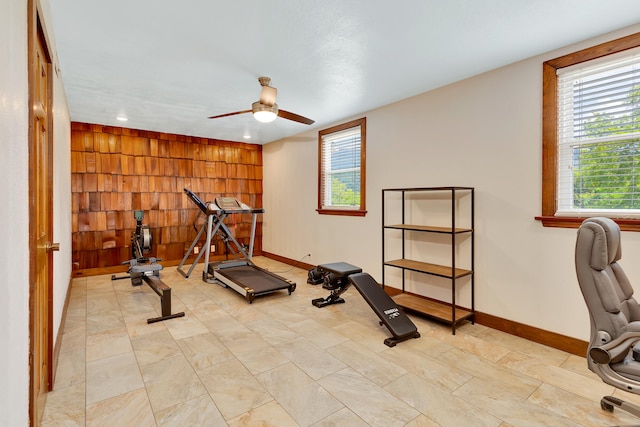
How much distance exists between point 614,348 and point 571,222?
144cm

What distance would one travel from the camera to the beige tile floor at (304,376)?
2000 mm

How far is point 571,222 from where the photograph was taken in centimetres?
275

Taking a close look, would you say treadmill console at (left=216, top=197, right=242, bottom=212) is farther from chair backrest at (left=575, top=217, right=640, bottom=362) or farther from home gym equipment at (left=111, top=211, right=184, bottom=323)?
chair backrest at (left=575, top=217, right=640, bottom=362)

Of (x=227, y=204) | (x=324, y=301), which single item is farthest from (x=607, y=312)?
(x=227, y=204)

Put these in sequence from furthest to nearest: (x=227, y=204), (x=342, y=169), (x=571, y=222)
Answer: (x=227, y=204) → (x=342, y=169) → (x=571, y=222)

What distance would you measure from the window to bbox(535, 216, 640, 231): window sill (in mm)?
2298

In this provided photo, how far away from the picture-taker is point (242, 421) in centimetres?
195

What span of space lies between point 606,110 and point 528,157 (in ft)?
2.06

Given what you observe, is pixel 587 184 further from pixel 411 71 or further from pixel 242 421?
pixel 242 421

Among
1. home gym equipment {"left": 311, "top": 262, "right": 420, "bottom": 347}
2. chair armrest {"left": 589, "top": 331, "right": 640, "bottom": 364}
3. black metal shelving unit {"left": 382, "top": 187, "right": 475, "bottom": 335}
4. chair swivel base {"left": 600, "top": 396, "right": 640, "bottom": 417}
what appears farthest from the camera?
black metal shelving unit {"left": 382, "top": 187, "right": 475, "bottom": 335}

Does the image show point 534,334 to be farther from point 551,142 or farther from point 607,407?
point 551,142

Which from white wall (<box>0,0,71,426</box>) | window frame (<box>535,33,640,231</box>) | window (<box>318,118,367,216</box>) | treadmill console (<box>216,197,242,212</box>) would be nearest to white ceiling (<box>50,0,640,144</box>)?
window frame (<box>535,33,640,231</box>)

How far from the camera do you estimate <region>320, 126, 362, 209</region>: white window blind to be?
4.99 meters
